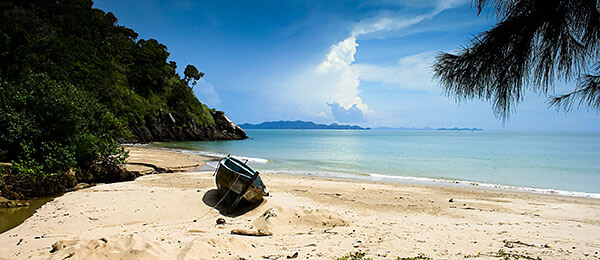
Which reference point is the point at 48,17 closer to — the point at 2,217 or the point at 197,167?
the point at 197,167

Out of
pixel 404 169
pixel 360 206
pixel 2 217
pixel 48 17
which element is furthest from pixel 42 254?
pixel 48 17

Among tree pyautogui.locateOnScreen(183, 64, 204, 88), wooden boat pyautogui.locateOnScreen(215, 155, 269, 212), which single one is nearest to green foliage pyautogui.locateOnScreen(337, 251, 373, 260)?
wooden boat pyautogui.locateOnScreen(215, 155, 269, 212)

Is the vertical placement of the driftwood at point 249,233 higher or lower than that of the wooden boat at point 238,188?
lower

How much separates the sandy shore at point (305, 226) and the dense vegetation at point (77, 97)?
179 cm

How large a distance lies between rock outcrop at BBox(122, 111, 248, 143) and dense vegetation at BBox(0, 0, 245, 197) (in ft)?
0.60

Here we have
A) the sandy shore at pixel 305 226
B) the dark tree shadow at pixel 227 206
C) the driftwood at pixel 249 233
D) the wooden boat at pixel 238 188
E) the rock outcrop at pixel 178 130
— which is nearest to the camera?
the sandy shore at pixel 305 226

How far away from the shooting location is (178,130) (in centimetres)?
5394

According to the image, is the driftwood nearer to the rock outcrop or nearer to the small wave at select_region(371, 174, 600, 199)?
the small wave at select_region(371, 174, 600, 199)

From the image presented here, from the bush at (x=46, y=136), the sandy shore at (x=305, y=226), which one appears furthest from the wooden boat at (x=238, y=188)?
the bush at (x=46, y=136)

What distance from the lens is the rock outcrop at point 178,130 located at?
46000 millimetres

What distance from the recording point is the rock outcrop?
46.0m

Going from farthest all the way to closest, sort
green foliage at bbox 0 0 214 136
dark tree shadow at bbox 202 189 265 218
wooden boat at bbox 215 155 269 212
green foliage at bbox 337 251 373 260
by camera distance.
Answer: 1. green foliage at bbox 0 0 214 136
2. wooden boat at bbox 215 155 269 212
3. dark tree shadow at bbox 202 189 265 218
4. green foliage at bbox 337 251 373 260

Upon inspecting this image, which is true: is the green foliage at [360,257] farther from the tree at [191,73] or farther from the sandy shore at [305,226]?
the tree at [191,73]

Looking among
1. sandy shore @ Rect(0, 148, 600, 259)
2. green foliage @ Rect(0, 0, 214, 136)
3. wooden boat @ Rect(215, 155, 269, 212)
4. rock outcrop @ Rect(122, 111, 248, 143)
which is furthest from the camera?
rock outcrop @ Rect(122, 111, 248, 143)
